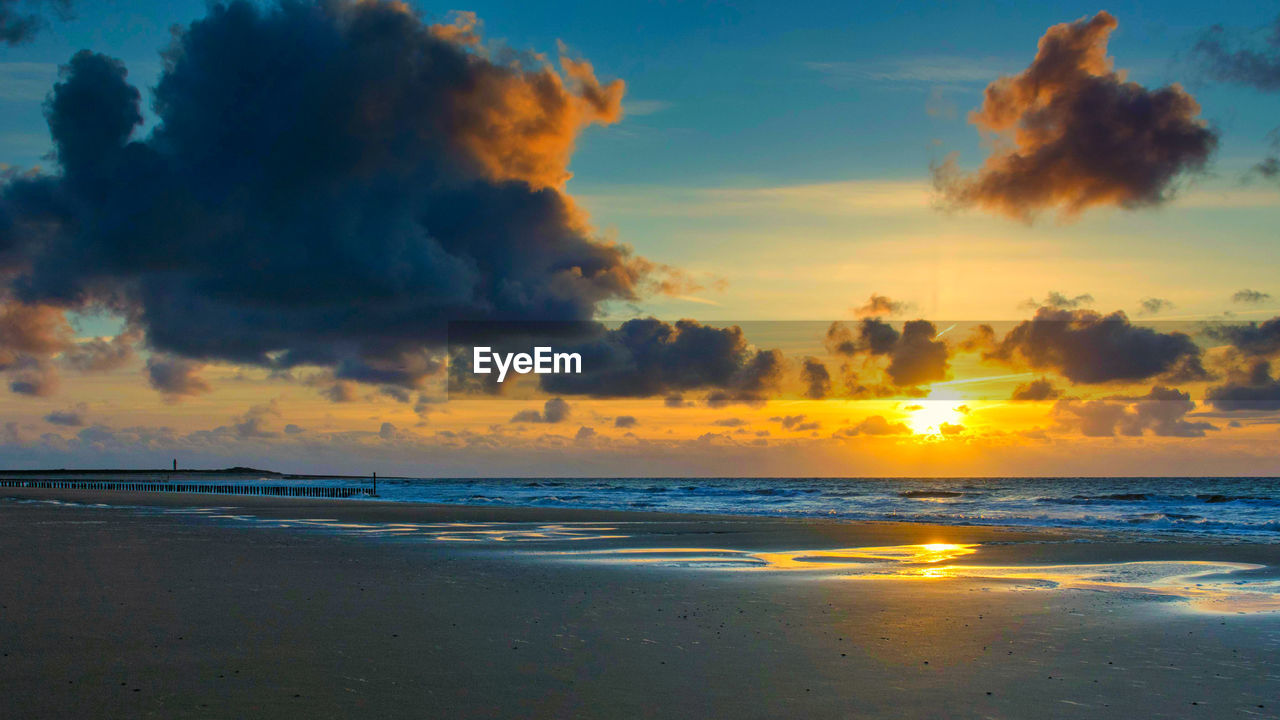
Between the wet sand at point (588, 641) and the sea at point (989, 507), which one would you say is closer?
the wet sand at point (588, 641)

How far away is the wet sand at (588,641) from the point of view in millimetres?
8430

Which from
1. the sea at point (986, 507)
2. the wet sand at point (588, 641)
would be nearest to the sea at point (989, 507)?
the sea at point (986, 507)

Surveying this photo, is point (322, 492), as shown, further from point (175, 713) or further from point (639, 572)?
point (175, 713)

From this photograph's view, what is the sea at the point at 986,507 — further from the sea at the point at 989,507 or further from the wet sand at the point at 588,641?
the wet sand at the point at 588,641

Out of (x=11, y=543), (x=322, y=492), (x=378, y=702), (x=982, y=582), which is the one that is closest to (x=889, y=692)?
(x=378, y=702)

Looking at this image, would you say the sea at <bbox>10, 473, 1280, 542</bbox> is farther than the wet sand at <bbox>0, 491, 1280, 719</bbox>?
Yes

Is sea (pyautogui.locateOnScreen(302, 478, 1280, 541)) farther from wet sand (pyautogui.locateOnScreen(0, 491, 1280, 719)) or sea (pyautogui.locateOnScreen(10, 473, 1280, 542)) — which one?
wet sand (pyautogui.locateOnScreen(0, 491, 1280, 719))

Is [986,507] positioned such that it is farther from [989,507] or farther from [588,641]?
[588,641]

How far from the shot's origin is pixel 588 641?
11.3 m

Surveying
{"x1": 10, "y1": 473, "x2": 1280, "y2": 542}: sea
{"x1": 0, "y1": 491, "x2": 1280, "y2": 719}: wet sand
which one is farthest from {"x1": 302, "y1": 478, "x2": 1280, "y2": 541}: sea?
{"x1": 0, "y1": 491, "x2": 1280, "y2": 719}: wet sand

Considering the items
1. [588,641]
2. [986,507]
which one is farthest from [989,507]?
[588,641]

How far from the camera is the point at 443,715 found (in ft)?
26.0

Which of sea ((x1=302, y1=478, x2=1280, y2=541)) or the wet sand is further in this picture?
sea ((x1=302, y1=478, x2=1280, y2=541))

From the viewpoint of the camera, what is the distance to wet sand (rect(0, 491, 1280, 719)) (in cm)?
843
